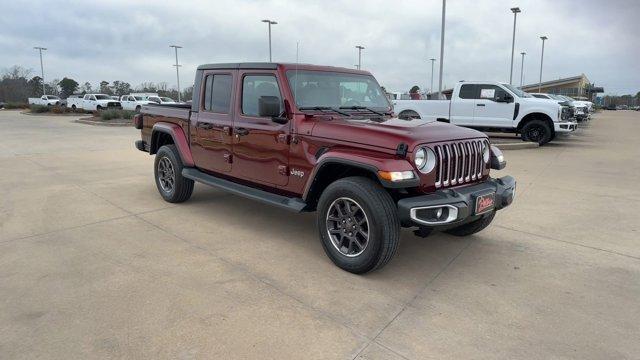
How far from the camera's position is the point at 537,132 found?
44.6 feet

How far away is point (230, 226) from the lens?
5.16 meters

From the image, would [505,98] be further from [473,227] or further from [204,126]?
[204,126]

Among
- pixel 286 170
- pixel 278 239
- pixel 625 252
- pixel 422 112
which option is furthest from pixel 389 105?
pixel 422 112

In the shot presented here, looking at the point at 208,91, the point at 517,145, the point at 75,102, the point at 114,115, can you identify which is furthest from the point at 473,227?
the point at 75,102

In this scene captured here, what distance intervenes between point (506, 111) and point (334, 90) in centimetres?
1037

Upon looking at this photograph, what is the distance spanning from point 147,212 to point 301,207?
250 cm

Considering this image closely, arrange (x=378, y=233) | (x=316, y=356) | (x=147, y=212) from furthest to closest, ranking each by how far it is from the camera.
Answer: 1. (x=147, y=212)
2. (x=378, y=233)
3. (x=316, y=356)

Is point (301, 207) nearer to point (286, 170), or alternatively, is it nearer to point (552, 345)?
point (286, 170)

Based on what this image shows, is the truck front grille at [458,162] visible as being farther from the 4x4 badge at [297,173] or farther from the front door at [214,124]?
the front door at [214,124]

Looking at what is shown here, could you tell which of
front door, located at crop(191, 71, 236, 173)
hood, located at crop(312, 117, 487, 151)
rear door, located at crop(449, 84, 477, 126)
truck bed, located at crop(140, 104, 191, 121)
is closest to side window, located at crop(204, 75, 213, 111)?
front door, located at crop(191, 71, 236, 173)

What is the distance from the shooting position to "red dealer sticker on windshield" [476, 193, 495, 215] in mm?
3717

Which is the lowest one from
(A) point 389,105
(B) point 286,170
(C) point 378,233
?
(C) point 378,233

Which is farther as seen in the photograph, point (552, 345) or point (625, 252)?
point (625, 252)

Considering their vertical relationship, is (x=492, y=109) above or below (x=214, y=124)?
above
